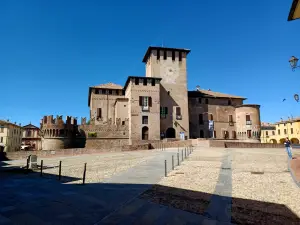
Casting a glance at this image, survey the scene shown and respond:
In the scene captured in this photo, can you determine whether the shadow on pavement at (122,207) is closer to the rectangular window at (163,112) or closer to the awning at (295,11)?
the awning at (295,11)

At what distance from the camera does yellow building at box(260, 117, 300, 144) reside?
63000mm

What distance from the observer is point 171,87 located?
4347 cm

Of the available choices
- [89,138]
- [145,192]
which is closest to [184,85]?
[89,138]

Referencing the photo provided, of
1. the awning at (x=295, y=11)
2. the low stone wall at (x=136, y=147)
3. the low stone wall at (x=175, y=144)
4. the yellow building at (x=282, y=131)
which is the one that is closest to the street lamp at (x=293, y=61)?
the awning at (x=295, y=11)

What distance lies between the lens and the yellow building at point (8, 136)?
60.9 meters

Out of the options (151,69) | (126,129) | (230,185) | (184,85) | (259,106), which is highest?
(151,69)

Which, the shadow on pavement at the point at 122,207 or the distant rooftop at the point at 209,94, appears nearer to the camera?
the shadow on pavement at the point at 122,207

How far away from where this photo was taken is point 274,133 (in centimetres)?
7325

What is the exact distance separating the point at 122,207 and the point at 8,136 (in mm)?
67684

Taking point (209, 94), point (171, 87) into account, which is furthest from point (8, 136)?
point (209, 94)

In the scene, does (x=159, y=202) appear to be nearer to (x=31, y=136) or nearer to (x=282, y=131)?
(x=282, y=131)

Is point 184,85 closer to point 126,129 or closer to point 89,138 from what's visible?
point 126,129

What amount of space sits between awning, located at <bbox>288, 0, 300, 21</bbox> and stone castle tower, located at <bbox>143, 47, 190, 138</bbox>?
34.2m

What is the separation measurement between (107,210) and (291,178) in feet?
30.7
